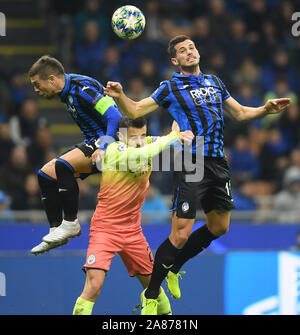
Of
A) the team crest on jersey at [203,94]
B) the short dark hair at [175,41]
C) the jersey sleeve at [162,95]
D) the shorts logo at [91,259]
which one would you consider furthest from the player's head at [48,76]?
the shorts logo at [91,259]

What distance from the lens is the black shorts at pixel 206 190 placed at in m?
6.73

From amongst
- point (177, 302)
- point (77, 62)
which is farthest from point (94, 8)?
point (177, 302)

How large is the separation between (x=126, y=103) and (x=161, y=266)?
147 centimetres

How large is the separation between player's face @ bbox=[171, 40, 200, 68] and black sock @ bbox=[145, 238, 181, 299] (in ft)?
5.28

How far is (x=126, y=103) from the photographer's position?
21.3ft

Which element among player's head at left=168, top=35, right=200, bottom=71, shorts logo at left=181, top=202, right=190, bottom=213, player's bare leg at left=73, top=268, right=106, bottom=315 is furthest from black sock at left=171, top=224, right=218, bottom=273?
player's head at left=168, top=35, right=200, bottom=71

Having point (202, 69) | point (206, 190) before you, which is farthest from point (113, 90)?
point (202, 69)

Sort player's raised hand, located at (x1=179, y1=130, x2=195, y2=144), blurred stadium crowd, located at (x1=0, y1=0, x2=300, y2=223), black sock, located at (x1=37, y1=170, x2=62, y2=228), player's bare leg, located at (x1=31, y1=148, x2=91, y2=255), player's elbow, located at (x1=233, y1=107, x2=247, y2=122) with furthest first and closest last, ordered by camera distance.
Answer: blurred stadium crowd, located at (x1=0, y1=0, x2=300, y2=223), player's elbow, located at (x1=233, y1=107, x2=247, y2=122), black sock, located at (x1=37, y1=170, x2=62, y2=228), player's bare leg, located at (x1=31, y1=148, x2=91, y2=255), player's raised hand, located at (x1=179, y1=130, x2=195, y2=144)

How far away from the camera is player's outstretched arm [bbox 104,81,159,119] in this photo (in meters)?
6.38

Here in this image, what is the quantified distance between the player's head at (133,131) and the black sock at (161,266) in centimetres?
95

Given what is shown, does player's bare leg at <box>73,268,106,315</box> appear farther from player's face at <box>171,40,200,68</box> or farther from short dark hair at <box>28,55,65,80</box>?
player's face at <box>171,40,200,68</box>

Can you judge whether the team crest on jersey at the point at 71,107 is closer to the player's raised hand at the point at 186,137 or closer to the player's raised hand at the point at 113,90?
the player's raised hand at the point at 113,90

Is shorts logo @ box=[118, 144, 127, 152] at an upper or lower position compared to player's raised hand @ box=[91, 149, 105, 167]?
upper

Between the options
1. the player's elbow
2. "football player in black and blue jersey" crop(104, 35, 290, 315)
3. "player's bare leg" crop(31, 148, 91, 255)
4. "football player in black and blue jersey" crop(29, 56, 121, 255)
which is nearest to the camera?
"football player in black and blue jersey" crop(104, 35, 290, 315)
